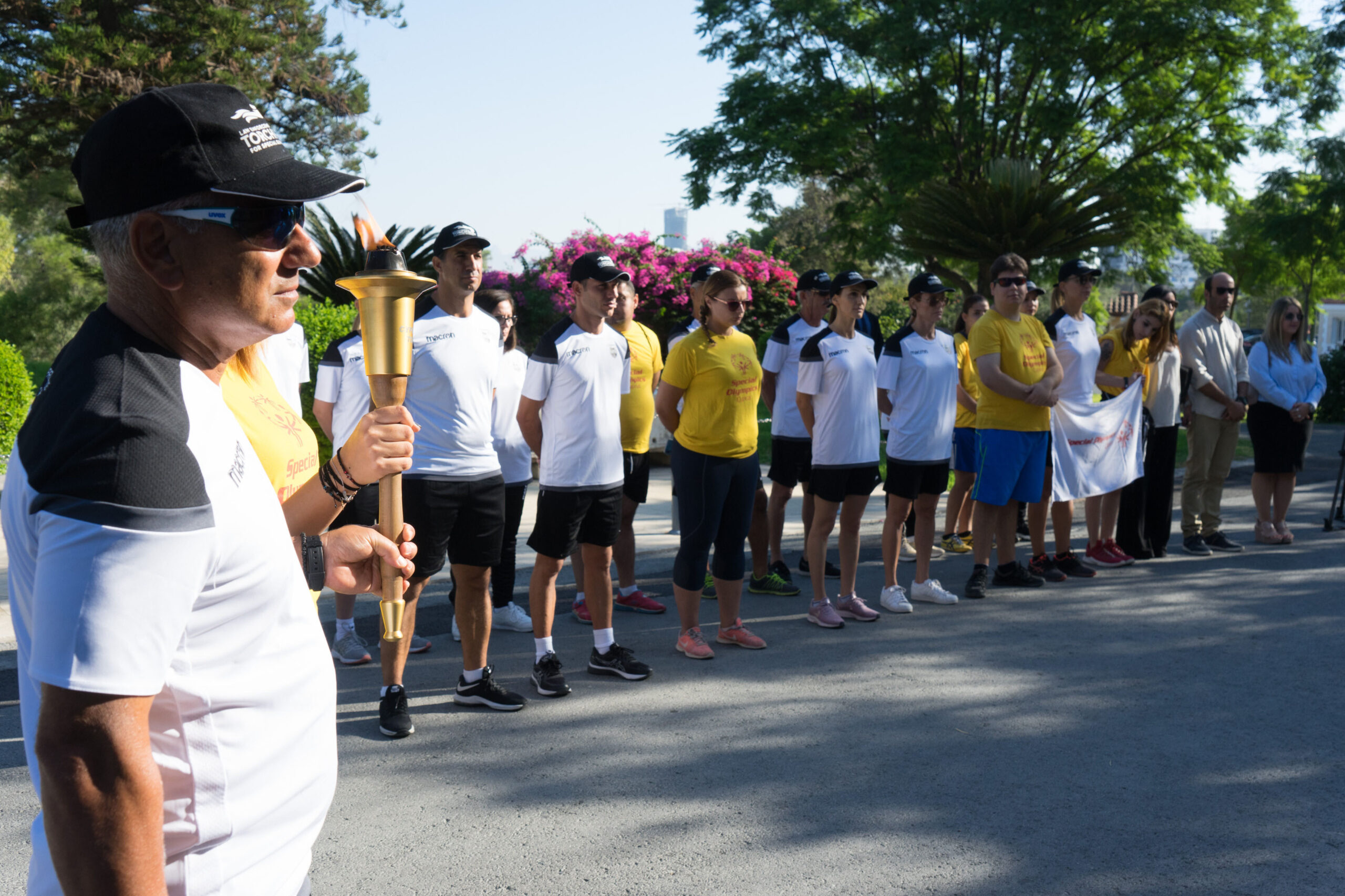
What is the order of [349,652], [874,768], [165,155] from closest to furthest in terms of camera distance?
[165,155] → [874,768] → [349,652]

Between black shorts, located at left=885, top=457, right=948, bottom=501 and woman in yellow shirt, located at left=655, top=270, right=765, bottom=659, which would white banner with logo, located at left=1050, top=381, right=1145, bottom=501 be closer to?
black shorts, located at left=885, top=457, right=948, bottom=501

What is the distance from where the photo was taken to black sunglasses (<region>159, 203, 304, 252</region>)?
4.49 ft

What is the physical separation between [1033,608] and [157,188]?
6.49 meters

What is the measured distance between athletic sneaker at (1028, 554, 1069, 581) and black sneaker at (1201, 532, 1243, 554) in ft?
5.75

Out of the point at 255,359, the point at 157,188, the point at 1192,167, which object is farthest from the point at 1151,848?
the point at 1192,167

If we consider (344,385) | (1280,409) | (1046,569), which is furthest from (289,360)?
(1280,409)

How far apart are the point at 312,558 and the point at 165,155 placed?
1.03 m

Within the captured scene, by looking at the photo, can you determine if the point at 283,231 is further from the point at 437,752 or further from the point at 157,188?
the point at 437,752

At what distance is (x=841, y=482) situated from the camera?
21.7ft

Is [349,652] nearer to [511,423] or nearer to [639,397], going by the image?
[511,423]

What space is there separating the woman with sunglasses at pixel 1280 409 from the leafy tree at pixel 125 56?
1403 cm

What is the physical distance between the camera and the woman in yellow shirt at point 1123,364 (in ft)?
26.9

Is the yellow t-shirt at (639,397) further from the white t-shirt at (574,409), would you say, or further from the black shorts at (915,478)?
the black shorts at (915,478)

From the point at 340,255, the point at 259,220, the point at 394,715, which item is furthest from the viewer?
the point at 340,255
